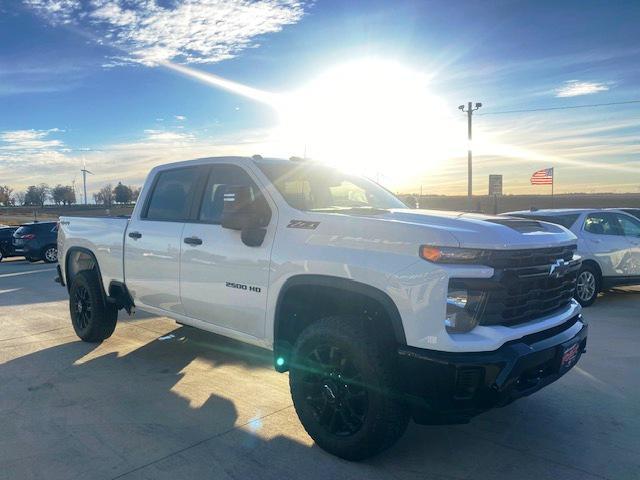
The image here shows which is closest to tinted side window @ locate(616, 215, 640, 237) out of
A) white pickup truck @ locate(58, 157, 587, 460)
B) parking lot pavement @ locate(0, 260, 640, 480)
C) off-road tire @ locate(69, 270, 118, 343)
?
parking lot pavement @ locate(0, 260, 640, 480)

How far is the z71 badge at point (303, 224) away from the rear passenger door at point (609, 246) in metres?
6.38

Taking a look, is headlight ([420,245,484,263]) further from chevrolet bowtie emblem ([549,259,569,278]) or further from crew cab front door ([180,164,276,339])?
crew cab front door ([180,164,276,339])

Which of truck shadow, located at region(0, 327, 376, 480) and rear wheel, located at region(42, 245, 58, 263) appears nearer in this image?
truck shadow, located at region(0, 327, 376, 480)

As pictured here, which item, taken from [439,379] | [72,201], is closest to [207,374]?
[439,379]

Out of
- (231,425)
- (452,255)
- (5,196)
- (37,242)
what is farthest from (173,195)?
(5,196)

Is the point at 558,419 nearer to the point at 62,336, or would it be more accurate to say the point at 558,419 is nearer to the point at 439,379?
the point at 439,379

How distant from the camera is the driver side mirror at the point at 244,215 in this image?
381 cm

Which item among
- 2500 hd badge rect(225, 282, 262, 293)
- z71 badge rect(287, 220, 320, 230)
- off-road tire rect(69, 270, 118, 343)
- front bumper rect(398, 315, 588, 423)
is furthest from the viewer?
off-road tire rect(69, 270, 118, 343)

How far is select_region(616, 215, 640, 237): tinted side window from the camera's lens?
8648 mm

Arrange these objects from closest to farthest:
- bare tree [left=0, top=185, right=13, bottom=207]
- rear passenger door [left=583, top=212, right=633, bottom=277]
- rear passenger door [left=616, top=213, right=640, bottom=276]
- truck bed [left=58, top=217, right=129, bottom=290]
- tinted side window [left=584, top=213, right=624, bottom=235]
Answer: truck bed [left=58, top=217, right=129, bottom=290], rear passenger door [left=583, top=212, right=633, bottom=277], rear passenger door [left=616, top=213, right=640, bottom=276], tinted side window [left=584, top=213, right=624, bottom=235], bare tree [left=0, top=185, right=13, bottom=207]

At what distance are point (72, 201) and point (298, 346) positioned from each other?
5011 inches

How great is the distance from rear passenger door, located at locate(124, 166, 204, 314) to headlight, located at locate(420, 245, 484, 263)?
249cm

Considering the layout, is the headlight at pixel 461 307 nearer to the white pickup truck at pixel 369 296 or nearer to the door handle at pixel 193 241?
the white pickup truck at pixel 369 296

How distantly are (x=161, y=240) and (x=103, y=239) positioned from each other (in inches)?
50.9
